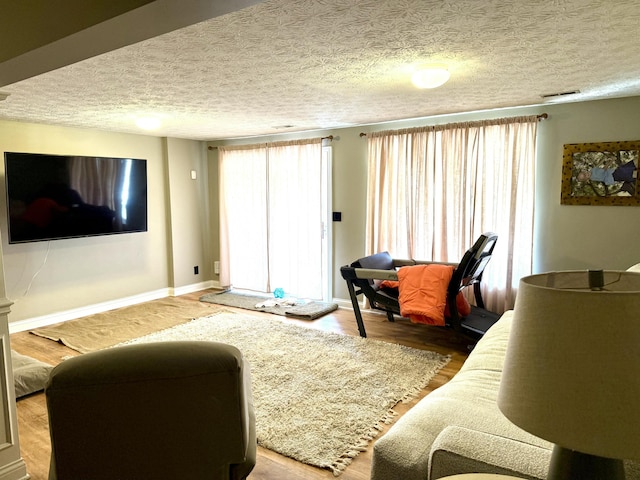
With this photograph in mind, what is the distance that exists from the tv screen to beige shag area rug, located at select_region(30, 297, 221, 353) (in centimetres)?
98

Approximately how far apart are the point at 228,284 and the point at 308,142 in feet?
8.03

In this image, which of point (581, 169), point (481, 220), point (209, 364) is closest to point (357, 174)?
point (481, 220)

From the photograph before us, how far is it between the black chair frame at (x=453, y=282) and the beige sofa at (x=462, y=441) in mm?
1494

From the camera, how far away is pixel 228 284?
20.9 feet

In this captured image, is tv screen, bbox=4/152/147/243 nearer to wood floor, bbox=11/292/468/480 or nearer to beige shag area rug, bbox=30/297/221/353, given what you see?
beige shag area rug, bbox=30/297/221/353

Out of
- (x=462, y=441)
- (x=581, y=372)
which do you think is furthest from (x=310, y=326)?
(x=581, y=372)

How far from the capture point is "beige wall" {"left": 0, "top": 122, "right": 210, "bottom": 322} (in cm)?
454

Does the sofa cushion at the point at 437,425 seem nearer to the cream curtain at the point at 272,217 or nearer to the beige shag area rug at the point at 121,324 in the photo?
the beige shag area rug at the point at 121,324

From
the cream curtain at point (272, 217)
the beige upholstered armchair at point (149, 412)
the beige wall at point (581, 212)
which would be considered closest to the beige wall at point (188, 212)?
the cream curtain at point (272, 217)

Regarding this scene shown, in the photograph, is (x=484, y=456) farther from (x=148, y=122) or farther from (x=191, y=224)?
(x=191, y=224)

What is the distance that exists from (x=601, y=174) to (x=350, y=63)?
2.68m

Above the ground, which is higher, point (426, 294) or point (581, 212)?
point (581, 212)

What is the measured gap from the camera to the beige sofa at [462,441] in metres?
1.13

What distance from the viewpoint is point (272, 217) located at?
5871 mm
